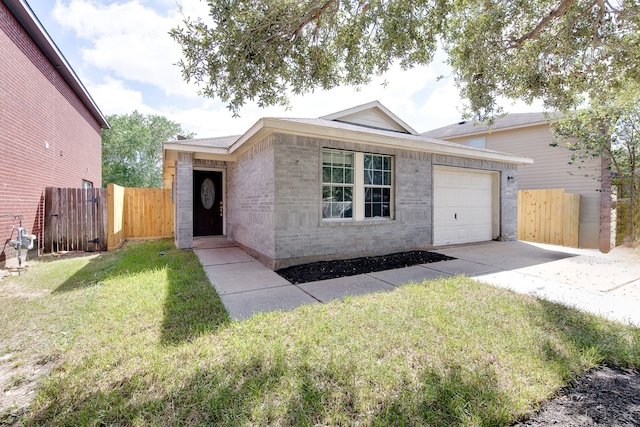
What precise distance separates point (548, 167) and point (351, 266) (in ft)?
39.4

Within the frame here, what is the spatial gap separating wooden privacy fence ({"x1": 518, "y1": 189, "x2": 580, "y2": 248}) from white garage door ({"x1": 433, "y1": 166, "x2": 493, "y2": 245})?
10.8 ft

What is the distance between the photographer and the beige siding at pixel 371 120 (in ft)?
29.5

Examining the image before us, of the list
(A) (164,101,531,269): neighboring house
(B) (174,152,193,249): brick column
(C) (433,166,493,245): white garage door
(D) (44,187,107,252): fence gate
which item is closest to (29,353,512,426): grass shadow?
(A) (164,101,531,269): neighboring house

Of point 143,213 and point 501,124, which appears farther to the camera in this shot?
point 501,124

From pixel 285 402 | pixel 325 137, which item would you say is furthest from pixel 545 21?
pixel 285 402

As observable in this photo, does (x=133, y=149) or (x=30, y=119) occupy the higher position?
(x=133, y=149)

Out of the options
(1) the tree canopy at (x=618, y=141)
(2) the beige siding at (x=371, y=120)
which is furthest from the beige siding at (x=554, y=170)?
(2) the beige siding at (x=371, y=120)

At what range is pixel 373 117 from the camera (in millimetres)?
9359

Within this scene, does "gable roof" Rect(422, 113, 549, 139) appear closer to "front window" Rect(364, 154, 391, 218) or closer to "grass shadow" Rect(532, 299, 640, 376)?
"front window" Rect(364, 154, 391, 218)

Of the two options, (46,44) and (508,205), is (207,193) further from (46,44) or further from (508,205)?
(508,205)

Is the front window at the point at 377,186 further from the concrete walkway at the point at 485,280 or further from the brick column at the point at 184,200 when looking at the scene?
the brick column at the point at 184,200

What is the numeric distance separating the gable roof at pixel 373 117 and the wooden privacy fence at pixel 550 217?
19.6ft

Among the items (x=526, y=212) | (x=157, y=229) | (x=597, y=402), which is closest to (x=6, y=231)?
(x=157, y=229)

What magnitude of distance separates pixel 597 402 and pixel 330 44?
6599 mm
